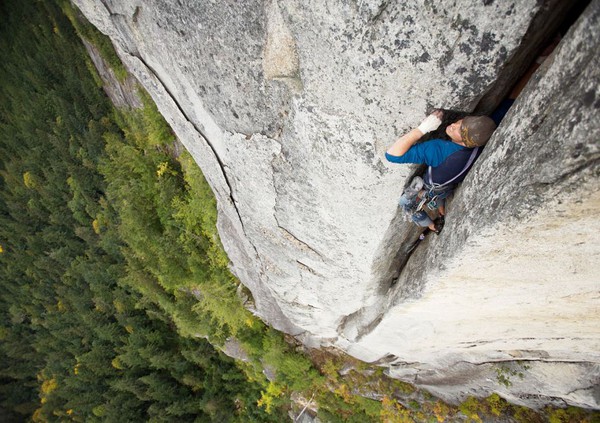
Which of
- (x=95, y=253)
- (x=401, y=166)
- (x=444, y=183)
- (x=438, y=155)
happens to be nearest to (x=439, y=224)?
(x=444, y=183)

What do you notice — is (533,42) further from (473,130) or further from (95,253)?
(95,253)

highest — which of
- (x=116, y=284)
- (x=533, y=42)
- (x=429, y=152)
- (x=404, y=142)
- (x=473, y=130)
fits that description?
(x=533, y=42)

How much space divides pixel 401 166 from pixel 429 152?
1.16 feet

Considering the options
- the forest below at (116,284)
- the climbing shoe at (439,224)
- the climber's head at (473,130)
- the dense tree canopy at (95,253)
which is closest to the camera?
the climber's head at (473,130)

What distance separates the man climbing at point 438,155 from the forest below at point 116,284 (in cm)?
485

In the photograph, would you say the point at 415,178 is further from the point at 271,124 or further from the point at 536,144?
the point at 271,124

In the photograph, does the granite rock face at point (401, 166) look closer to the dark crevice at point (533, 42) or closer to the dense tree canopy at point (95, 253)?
the dark crevice at point (533, 42)

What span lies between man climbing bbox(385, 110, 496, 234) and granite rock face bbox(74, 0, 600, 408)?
12 centimetres

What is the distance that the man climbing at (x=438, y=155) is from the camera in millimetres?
2592

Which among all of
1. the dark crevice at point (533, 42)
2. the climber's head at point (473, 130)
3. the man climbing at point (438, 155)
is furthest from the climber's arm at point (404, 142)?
the dark crevice at point (533, 42)

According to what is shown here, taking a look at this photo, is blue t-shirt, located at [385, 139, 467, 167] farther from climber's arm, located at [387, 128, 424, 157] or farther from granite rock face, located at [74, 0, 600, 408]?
granite rock face, located at [74, 0, 600, 408]

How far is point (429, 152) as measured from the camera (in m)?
2.80

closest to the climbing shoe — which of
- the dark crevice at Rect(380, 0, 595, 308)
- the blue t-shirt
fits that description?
the dark crevice at Rect(380, 0, 595, 308)

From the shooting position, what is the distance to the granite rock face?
214 cm
